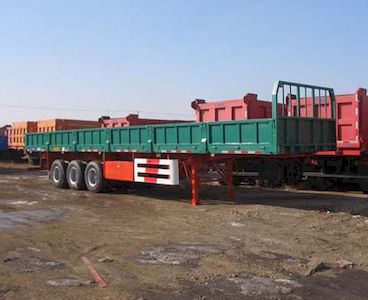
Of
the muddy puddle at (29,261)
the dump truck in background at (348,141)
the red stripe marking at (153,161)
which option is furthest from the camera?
the dump truck in background at (348,141)

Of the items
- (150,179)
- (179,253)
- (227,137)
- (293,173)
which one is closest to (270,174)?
(293,173)

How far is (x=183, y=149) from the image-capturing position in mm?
14375

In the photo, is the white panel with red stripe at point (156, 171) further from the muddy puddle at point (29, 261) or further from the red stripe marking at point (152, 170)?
the muddy puddle at point (29, 261)

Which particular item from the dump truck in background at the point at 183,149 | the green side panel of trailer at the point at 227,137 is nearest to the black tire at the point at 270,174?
the dump truck in background at the point at 183,149

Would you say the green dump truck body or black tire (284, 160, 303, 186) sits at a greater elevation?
the green dump truck body

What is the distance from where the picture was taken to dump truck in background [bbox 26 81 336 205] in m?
12.3

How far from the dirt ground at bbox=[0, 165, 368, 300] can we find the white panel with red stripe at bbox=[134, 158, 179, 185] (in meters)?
0.72

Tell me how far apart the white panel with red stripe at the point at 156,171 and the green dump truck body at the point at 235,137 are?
0.31m

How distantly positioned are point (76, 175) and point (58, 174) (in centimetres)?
148

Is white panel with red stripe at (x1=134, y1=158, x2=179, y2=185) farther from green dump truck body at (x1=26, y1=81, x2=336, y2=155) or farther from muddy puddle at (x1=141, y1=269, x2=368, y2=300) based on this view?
muddy puddle at (x1=141, y1=269, x2=368, y2=300)

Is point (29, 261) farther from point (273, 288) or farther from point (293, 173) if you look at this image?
point (293, 173)

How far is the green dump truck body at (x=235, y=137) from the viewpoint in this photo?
12.0 m

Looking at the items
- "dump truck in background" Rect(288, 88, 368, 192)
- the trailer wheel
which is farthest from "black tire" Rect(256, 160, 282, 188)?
the trailer wheel

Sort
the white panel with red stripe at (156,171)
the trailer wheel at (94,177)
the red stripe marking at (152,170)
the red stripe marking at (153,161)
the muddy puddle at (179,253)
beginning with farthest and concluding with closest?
the trailer wheel at (94,177) < the red stripe marking at (152,170) < the red stripe marking at (153,161) < the white panel with red stripe at (156,171) < the muddy puddle at (179,253)
